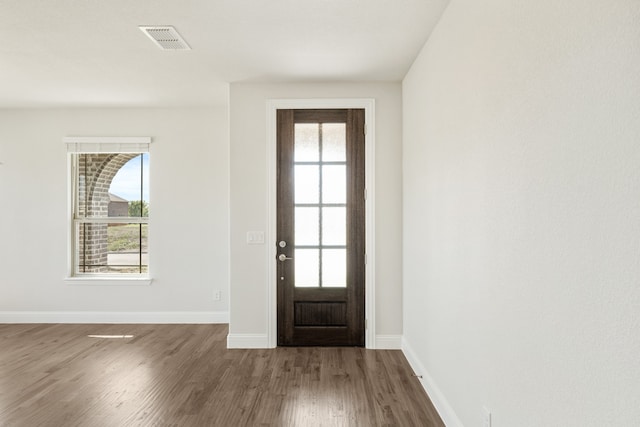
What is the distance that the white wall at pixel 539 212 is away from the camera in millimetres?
1053

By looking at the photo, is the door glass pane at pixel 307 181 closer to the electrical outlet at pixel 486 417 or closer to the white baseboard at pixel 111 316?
the white baseboard at pixel 111 316

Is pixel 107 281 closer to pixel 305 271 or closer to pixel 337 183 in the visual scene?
pixel 305 271

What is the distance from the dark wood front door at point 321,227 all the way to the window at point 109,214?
2124 mm

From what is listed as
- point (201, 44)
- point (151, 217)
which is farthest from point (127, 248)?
point (201, 44)

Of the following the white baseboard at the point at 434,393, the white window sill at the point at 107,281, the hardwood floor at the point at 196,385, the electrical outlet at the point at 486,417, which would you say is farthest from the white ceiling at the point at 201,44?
the hardwood floor at the point at 196,385

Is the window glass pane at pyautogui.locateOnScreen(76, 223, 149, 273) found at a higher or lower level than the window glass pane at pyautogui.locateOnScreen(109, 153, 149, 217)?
lower

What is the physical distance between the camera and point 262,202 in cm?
398

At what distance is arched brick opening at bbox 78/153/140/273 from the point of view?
512cm

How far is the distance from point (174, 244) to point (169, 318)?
0.92m

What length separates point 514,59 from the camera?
5.33 feet

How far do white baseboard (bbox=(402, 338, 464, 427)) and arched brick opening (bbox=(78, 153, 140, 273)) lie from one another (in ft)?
13.0

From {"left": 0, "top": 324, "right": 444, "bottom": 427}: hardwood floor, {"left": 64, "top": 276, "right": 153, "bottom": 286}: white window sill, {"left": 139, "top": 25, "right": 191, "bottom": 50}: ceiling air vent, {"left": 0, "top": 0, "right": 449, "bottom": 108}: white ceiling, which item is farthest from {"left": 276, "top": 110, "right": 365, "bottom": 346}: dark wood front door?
{"left": 64, "top": 276, "right": 153, "bottom": 286}: white window sill

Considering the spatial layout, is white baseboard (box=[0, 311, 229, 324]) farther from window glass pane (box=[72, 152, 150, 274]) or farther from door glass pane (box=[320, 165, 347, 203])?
door glass pane (box=[320, 165, 347, 203])

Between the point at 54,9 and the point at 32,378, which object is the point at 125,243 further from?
the point at 54,9
